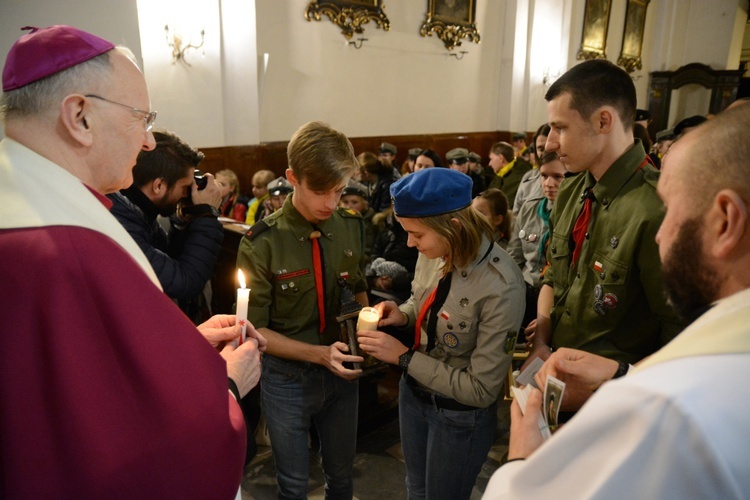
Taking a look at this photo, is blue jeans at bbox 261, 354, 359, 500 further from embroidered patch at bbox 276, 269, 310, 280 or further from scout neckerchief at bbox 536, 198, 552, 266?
scout neckerchief at bbox 536, 198, 552, 266

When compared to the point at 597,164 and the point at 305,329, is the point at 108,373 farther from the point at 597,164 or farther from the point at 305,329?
the point at 597,164

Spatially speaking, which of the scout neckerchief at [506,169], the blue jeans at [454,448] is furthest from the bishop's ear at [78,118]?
the scout neckerchief at [506,169]

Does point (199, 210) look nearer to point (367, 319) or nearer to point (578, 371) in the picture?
point (367, 319)

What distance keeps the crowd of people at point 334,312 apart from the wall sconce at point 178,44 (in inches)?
204

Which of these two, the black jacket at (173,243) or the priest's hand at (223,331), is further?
the black jacket at (173,243)

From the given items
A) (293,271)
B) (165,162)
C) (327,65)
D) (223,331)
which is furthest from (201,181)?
(327,65)

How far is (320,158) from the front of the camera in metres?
1.83

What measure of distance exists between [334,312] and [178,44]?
19.3 ft

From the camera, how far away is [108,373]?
0.96 meters

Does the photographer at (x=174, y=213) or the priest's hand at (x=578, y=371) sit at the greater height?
the photographer at (x=174, y=213)

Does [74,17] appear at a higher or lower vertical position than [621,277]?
higher

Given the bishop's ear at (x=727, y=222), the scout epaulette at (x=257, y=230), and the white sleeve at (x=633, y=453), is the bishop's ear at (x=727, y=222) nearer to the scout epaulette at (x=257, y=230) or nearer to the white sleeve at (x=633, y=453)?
the white sleeve at (x=633, y=453)

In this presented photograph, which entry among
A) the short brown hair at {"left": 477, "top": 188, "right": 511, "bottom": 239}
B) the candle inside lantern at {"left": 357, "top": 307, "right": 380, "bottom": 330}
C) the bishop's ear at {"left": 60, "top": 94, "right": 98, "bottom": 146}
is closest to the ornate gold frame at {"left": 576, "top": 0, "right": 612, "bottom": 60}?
the short brown hair at {"left": 477, "top": 188, "right": 511, "bottom": 239}

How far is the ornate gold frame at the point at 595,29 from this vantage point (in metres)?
12.3
